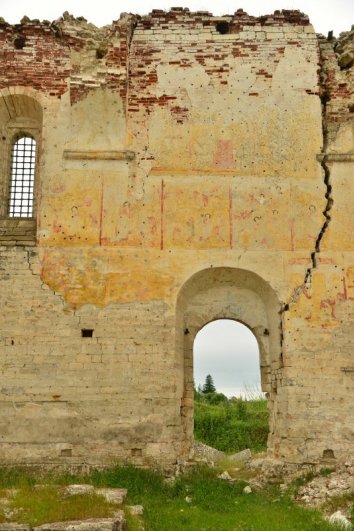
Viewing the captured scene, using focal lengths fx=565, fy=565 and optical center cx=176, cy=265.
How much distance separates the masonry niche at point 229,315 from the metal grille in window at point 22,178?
360cm

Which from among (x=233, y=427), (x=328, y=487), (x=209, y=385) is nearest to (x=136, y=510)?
(x=328, y=487)

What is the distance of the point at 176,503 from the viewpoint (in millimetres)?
8016

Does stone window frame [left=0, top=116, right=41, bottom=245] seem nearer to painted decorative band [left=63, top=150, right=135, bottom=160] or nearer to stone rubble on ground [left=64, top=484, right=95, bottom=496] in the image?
painted decorative band [left=63, top=150, right=135, bottom=160]

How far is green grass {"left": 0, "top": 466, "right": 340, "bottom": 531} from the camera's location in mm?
6863

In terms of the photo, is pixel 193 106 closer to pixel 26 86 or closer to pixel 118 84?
pixel 118 84

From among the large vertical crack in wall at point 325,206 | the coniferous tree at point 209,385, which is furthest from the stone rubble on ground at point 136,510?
the coniferous tree at point 209,385

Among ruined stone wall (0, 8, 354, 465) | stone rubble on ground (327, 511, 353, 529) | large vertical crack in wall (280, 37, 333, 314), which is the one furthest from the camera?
large vertical crack in wall (280, 37, 333, 314)

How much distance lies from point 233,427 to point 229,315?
602cm

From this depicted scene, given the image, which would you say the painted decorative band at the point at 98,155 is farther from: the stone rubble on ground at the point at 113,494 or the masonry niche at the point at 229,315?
the stone rubble on ground at the point at 113,494

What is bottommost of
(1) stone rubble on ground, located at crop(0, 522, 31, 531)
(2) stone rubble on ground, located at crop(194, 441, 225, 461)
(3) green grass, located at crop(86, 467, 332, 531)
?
(2) stone rubble on ground, located at crop(194, 441, 225, 461)

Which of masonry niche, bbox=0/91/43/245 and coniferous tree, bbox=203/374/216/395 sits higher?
masonry niche, bbox=0/91/43/245

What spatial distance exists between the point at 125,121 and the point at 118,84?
801 millimetres

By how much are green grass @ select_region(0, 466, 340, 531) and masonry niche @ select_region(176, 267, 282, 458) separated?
1121 millimetres

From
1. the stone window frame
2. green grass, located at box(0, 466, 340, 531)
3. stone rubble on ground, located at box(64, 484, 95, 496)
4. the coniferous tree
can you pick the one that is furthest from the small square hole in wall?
the coniferous tree
